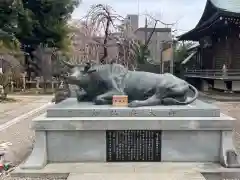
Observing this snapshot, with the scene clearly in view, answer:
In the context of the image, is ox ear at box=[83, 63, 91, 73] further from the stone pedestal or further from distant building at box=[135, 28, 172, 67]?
distant building at box=[135, 28, 172, 67]

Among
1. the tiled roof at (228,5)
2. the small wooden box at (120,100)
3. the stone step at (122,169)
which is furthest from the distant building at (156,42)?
the stone step at (122,169)

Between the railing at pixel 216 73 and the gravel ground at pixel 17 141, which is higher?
the railing at pixel 216 73

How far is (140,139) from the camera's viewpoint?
14.0 ft

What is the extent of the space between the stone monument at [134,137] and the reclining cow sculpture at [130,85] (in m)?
0.28

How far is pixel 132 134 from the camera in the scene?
4.25 m

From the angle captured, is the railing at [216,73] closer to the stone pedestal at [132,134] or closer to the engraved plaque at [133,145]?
the stone pedestal at [132,134]

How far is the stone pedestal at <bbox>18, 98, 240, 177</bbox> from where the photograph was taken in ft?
13.7

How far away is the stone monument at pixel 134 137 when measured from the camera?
418cm

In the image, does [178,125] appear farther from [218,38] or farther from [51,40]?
[51,40]

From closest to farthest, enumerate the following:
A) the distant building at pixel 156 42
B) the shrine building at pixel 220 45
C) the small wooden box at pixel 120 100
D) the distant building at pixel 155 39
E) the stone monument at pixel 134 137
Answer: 1. the stone monument at pixel 134 137
2. the small wooden box at pixel 120 100
3. the shrine building at pixel 220 45
4. the distant building at pixel 156 42
5. the distant building at pixel 155 39

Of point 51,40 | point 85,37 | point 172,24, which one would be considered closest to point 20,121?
point 85,37

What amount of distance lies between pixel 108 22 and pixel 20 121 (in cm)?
743

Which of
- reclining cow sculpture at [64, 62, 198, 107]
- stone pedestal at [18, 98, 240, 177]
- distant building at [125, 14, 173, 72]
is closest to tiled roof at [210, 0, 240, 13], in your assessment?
distant building at [125, 14, 173, 72]

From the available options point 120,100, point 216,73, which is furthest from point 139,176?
point 216,73
